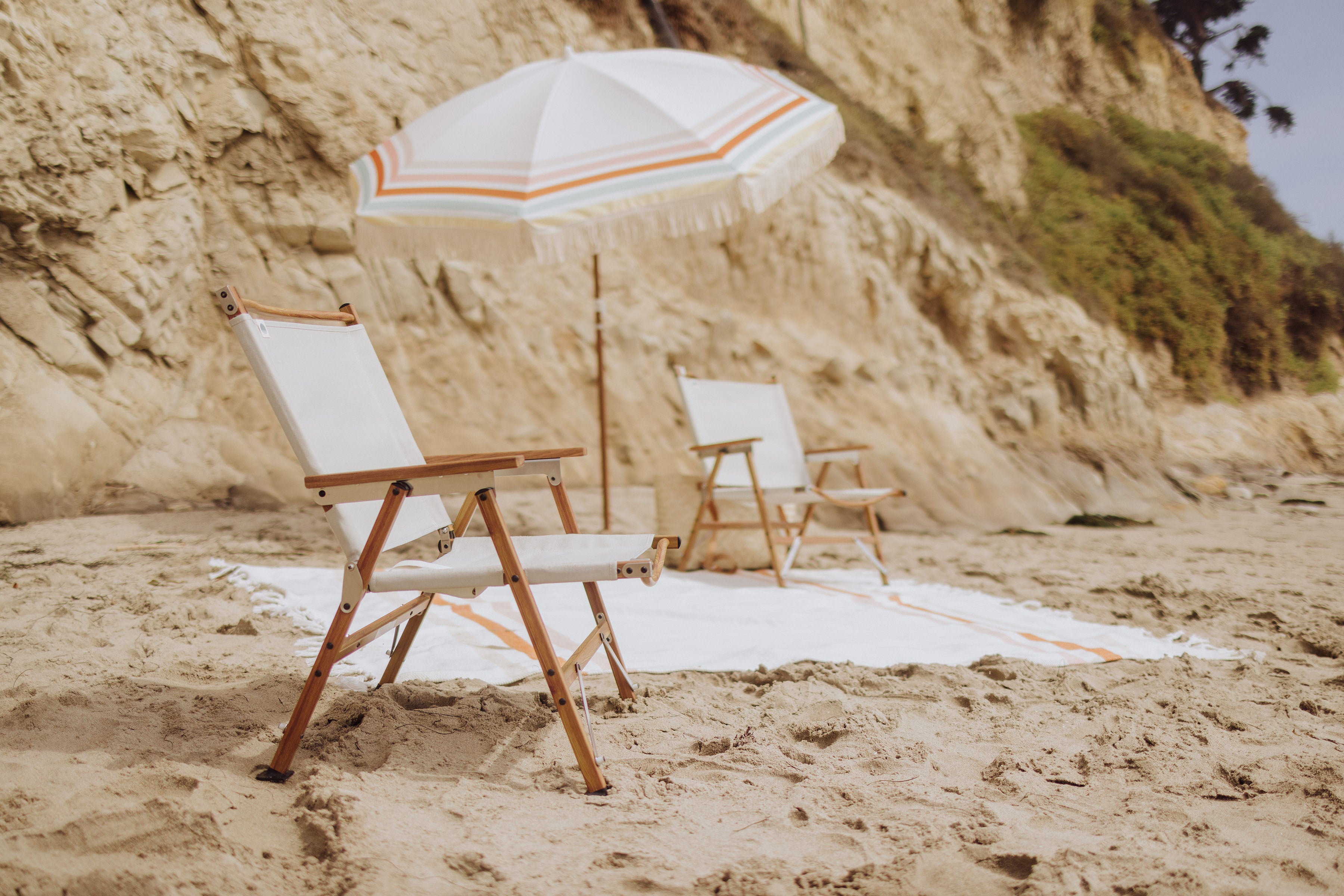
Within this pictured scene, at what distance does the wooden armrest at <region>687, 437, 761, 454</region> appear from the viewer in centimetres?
387

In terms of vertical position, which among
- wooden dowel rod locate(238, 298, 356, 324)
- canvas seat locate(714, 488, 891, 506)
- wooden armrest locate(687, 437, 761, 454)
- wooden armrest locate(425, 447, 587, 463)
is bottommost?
canvas seat locate(714, 488, 891, 506)

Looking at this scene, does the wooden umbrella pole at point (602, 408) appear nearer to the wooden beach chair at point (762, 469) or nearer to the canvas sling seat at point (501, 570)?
the wooden beach chair at point (762, 469)

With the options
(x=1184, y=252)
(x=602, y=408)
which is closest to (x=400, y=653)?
(x=602, y=408)

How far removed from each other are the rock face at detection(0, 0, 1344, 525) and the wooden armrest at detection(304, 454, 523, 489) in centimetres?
337

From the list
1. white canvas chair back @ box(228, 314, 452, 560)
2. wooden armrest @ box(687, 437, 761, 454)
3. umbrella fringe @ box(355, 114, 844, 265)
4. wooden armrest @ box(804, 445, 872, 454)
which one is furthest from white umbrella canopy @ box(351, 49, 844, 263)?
wooden armrest @ box(804, 445, 872, 454)

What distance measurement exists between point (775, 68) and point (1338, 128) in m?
5.85

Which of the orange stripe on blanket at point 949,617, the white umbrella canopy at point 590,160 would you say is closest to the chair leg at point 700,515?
the orange stripe on blanket at point 949,617

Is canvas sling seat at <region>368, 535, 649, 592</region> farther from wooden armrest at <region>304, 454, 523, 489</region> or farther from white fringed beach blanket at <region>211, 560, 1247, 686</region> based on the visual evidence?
white fringed beach blanket at <region>211, 560, 1247, 686</region>

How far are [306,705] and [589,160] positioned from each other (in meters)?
2.48

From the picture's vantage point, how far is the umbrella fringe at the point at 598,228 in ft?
10.6

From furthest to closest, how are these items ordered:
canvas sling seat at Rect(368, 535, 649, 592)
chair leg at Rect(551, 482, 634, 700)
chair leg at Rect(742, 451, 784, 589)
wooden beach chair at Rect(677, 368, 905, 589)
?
wooden beach chair at Rect(677, 368, 905, 589)
chair leg at Rect(742, 451, 784, 589)
chair leg at Rect(551, 482, 634, 700)
canvas sling seat at Rect(368, 535, 649, 592)

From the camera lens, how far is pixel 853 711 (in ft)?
6.24

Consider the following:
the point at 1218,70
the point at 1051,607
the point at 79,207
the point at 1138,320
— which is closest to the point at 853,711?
the point at 1051,607

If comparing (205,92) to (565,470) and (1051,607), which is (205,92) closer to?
(565,470)
